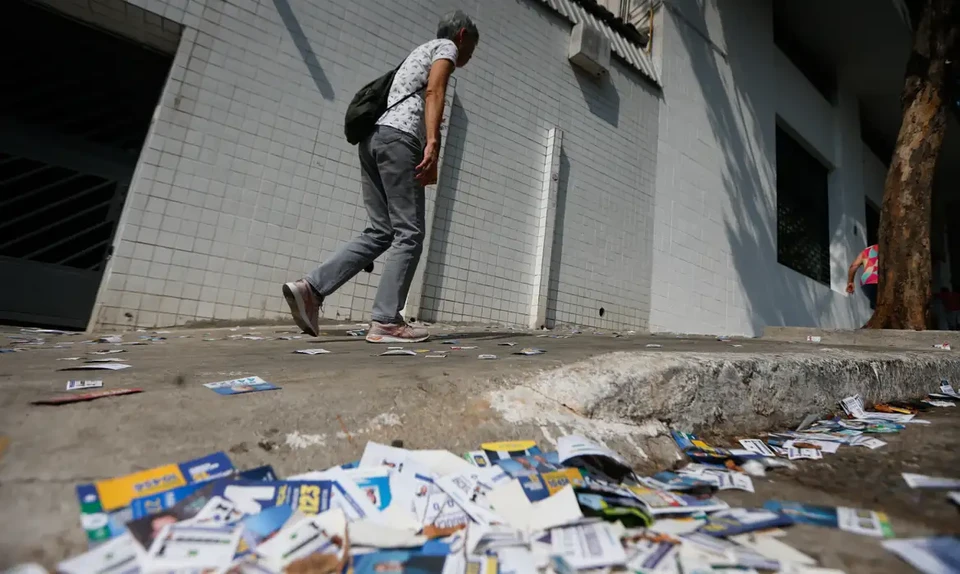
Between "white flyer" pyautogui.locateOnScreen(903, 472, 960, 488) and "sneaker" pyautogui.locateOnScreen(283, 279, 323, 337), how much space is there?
224 centimetres

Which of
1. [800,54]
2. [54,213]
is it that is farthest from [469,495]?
[800,54]

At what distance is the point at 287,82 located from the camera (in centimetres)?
378

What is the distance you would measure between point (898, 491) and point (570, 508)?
74 centimetres

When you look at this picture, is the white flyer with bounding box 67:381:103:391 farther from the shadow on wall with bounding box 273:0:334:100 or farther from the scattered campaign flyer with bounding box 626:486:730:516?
the shadow on wall with bounding box 273:0:334:100

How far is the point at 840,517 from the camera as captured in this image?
86cm

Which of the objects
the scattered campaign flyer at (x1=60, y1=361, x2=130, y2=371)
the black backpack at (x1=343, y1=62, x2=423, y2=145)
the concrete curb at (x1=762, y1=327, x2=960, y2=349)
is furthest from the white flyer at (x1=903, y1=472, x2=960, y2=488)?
the concrete curb at (x1=762, y1=327, x2=960, y2=349)

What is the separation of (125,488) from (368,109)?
1988 mm

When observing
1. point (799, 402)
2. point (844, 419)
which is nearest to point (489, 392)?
point (799, 402)

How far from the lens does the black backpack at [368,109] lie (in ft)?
7.67

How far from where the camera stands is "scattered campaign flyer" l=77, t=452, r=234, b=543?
690 millimetres

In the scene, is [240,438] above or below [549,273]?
below

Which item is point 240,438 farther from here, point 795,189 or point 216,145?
point 795,189

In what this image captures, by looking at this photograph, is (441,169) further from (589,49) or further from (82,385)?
(82,385)

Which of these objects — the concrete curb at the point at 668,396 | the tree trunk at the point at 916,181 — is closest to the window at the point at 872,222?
the tree trunk at the point at 916,181
